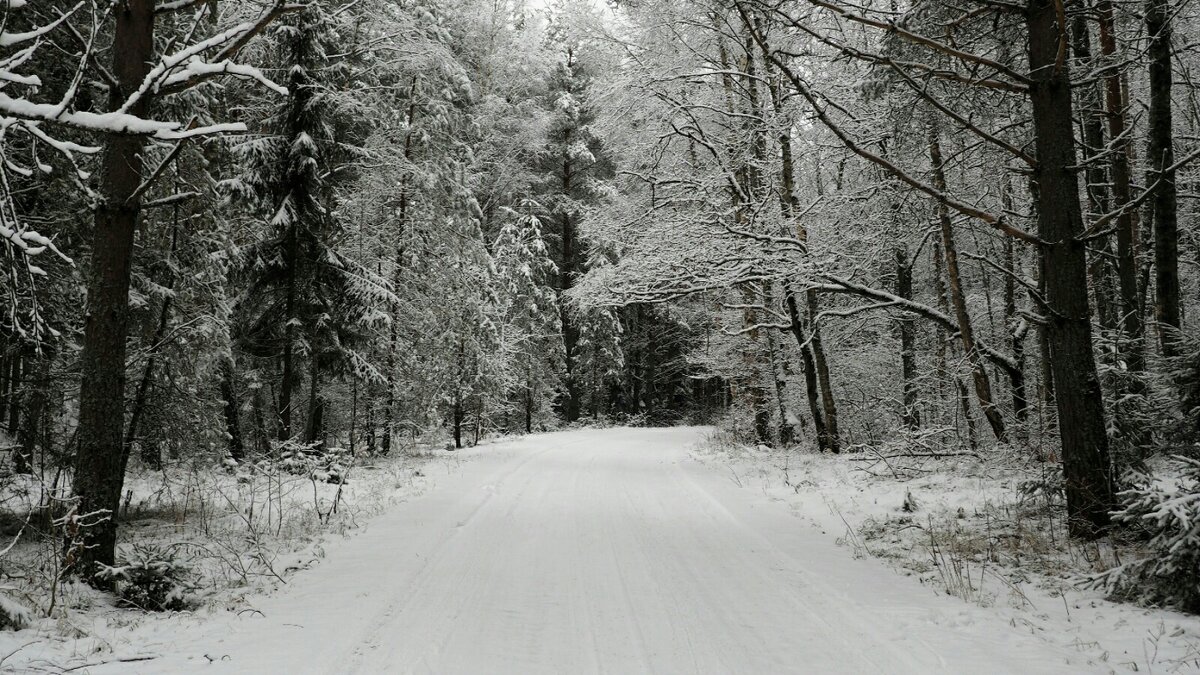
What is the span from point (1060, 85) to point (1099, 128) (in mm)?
4411

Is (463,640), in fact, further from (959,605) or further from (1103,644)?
(1103,644)

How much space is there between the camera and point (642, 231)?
1384cm

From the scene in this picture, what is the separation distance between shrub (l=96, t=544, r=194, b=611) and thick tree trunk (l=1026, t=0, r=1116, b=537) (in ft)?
26.3

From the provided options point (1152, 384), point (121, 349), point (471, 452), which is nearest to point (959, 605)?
point (1152, 384)

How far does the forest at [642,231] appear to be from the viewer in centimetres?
544

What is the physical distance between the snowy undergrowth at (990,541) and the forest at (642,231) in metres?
0.38

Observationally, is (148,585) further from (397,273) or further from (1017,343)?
(1017,343)

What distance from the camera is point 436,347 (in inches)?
740

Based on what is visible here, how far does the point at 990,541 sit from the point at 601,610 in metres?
4.16

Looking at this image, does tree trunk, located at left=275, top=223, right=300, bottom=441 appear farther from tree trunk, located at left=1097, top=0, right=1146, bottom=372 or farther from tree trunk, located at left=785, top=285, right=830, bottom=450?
tree trunk, located at left=1097, top=0, right=1146, bottom=372

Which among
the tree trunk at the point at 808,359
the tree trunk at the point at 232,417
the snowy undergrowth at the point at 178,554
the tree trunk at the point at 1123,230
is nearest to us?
the snowy undergrowth at the point at 178,554

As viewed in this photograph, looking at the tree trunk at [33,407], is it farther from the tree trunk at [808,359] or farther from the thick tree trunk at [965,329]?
the thick tree trunk at [965,329]

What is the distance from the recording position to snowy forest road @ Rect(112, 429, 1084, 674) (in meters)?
3.90

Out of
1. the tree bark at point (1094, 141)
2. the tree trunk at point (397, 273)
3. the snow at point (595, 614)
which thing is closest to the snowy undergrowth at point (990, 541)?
the snow at point (595, 614)
